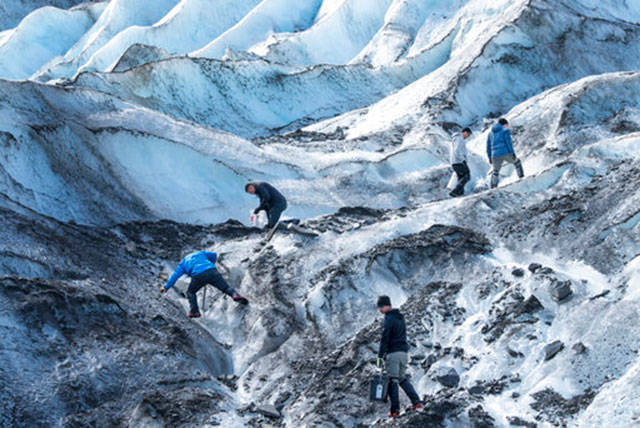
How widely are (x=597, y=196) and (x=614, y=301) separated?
240 centimetres

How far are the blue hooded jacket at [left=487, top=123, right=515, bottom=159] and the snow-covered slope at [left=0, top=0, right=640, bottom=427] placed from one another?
937 millimetres

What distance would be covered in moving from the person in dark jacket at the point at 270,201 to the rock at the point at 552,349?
4.53 metres

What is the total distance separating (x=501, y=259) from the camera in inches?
338

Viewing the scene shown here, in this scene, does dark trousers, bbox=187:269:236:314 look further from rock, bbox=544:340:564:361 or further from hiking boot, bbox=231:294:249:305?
rock, bbox=544:340:564:361

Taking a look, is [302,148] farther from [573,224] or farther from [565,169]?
[573,224]

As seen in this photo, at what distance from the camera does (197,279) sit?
8.55 metres

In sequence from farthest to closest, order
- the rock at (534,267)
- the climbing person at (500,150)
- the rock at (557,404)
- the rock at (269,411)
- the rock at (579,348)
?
the climbing person at (500,150) → the rock at (534,267) → the rock at (269,411) → the rock at (579,348) → the rock at (557,404)

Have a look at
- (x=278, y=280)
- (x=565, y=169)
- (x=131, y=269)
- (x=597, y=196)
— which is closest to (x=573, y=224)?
(x=597, y=196)

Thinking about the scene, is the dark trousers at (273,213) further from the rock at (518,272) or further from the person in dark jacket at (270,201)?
the rock at (518,272)

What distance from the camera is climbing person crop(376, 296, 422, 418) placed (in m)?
6.32

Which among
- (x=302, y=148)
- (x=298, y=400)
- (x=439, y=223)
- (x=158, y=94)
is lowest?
(x=298, y=400)

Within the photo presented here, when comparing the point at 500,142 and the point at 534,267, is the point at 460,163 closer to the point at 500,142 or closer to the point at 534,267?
the point at 500,142

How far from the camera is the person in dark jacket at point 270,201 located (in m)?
9.95

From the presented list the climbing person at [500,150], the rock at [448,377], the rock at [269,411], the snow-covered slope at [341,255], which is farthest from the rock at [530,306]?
the climbing person at [500,150]
